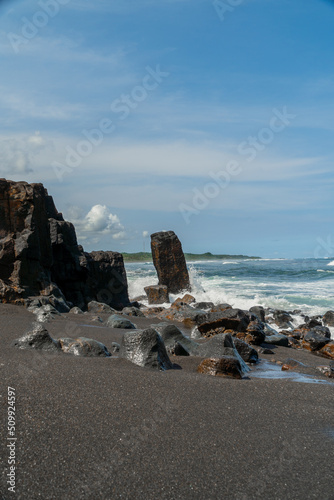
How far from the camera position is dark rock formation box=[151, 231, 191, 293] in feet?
76.6

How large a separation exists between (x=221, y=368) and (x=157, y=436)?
6.43 feet

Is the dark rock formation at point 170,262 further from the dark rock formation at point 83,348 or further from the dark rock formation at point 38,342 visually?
the dark rock formation at point 38,342

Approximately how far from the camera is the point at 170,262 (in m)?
23.6

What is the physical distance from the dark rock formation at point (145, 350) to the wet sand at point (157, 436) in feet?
1.36

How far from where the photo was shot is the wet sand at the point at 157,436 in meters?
1.92

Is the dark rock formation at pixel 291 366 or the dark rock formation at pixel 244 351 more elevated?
the dark rock formation at pixel 244 351

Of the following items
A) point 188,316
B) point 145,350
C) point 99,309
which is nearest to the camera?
point 145,350

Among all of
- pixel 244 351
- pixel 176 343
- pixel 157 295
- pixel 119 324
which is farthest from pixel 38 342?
pixel 157 295

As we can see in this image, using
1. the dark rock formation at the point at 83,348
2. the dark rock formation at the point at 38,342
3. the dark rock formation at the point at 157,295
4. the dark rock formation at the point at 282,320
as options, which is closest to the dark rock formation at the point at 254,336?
the dark rock formation at the point at 83,348

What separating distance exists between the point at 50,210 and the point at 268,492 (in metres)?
14.7

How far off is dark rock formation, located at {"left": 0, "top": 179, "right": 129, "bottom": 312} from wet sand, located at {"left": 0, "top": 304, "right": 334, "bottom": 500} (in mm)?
6793

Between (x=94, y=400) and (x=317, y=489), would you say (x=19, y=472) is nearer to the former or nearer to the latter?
(x=94, y=400)

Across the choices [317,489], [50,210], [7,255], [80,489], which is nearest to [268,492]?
[317,489]

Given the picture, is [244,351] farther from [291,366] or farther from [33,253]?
[33,253]
